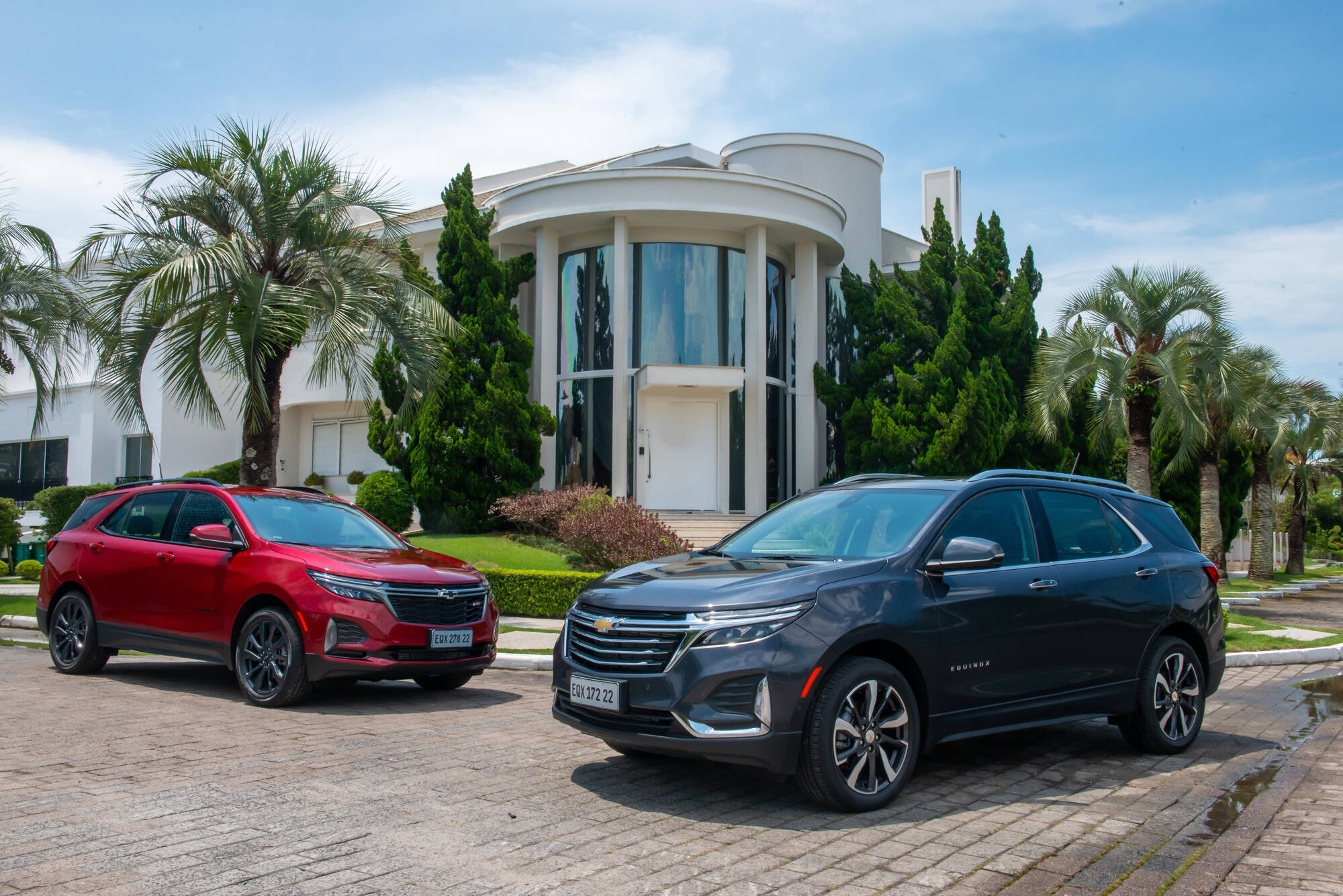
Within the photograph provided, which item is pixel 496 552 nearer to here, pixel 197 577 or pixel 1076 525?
pixel 197 577

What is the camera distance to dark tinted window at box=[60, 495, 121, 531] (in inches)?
389

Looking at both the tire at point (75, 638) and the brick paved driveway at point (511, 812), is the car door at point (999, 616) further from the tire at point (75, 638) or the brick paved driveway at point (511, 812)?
the tire at point (75, 638)

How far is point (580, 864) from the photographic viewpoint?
14.0ft

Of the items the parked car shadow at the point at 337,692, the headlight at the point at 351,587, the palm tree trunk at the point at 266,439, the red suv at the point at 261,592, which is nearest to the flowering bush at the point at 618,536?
the palm tree trunk at the point at 266,439

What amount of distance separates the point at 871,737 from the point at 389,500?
18.4 metres

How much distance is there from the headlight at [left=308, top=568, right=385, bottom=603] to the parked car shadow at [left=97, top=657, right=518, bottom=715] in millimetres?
900

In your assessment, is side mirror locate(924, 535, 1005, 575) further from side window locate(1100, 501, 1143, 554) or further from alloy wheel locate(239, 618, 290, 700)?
alloy wheel locate(239, 618, 290, 700)

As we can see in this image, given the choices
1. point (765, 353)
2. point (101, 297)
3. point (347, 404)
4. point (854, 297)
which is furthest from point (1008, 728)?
point (347, 404)

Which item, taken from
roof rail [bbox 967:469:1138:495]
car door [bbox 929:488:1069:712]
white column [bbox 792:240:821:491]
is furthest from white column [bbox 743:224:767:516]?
car door [bbox 929:488:1069:712]

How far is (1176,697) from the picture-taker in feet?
22.5

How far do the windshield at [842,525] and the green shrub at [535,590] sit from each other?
333 inches

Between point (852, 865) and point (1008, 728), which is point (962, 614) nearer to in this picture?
point (1008, 728)

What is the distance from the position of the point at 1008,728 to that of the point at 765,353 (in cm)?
1842

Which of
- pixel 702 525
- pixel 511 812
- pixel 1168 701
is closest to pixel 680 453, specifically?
pixel 702 525
